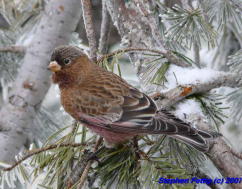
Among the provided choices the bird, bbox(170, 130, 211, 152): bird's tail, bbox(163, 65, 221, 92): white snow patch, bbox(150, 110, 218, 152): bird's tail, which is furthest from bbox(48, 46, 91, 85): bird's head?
bbox(170, 130, 211, 152): bird's tail

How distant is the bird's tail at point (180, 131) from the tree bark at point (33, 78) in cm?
127

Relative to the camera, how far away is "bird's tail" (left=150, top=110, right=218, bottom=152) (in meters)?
1.79

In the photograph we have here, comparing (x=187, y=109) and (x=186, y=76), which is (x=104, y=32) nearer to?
(x=186, y=76)

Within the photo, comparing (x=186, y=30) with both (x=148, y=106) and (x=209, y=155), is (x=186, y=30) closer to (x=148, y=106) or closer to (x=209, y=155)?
(x=148, y=106)

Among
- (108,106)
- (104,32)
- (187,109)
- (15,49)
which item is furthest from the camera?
(15,49)

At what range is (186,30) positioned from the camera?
93.7 inches

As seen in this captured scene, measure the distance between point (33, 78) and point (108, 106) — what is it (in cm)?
103

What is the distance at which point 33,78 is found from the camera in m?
3.05

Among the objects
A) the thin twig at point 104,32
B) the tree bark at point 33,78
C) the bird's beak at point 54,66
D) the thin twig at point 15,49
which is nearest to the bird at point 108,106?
the bird's beak at point 54,66

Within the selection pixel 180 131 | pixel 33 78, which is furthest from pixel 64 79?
pixel 180 131

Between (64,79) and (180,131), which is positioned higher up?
(64,79)

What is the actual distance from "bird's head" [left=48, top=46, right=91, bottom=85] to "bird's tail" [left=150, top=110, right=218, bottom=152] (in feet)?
2.02

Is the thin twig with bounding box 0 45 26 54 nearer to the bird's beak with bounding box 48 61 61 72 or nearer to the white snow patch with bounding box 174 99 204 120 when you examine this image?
the bird's beak with bounding box 48 61 61 72

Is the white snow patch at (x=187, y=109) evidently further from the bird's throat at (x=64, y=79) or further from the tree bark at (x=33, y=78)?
the tree bark at (x=33, y=78)
